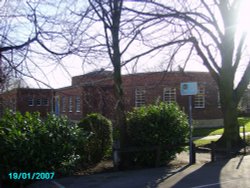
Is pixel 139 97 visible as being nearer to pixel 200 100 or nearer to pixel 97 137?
pixel 200 100

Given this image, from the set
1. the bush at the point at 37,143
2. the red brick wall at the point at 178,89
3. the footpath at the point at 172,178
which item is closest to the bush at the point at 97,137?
the bush at the point at 37,143

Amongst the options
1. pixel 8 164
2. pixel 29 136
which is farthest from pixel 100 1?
pixel 8 164

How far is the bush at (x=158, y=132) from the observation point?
37.9ft

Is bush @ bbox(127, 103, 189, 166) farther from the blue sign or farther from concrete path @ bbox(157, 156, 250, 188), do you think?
concrete path @ bbox(157, 156, 250, 188)

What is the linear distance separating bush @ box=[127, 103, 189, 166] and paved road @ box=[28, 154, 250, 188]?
765 millimetres

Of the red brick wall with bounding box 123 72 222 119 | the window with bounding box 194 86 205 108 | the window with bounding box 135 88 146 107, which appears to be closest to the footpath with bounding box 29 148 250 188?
the red brick wall with bounding box 123 72 222 119

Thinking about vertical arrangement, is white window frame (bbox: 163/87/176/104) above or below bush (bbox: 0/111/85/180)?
above

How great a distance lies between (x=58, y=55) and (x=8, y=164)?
13.2 ft

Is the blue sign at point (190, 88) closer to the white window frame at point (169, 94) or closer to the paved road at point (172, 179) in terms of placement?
the paved road at point (172, 179)

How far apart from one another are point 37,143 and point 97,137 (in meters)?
3.64

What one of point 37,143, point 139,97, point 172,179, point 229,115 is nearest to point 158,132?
point 172,179

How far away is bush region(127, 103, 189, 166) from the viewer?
11539 millimetres

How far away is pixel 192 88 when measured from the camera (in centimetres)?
1177

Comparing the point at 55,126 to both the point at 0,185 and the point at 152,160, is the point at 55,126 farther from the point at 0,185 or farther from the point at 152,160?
the point at 152,160
